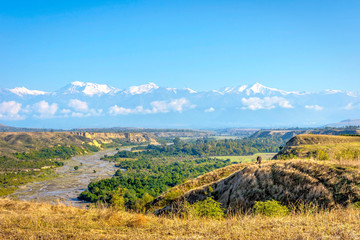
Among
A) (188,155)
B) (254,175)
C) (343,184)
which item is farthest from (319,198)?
(188,155)

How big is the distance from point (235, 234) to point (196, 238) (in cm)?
129

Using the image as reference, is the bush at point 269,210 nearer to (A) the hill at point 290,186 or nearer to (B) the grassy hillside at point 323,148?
(A) the hill at point 290,186

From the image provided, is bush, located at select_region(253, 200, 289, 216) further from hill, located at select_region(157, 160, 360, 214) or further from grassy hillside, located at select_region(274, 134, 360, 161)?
grassy hillside, located at select_region(274, 134, 360, 161)

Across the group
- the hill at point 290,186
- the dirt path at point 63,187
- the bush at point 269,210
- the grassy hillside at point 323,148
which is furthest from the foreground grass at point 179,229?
the dirt path at point 63,187

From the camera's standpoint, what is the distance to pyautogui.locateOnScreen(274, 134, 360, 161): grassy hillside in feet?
118

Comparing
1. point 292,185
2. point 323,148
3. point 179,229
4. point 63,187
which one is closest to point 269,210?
point 179,229

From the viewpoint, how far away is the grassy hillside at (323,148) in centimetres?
3591

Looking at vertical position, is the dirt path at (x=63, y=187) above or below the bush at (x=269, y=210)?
below

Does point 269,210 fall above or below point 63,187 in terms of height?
above

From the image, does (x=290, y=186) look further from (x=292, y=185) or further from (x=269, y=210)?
(x=269, y=210)

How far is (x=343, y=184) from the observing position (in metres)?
16.2

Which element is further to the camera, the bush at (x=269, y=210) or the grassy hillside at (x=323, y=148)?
the grassy hillside at (x=323, y=148)

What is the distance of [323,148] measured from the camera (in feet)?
150

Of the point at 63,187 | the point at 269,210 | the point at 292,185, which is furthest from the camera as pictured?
the point at 63,187
